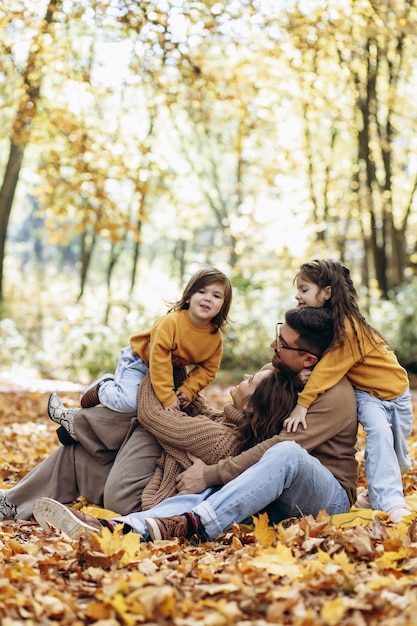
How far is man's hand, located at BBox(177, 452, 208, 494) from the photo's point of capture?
3807 mm

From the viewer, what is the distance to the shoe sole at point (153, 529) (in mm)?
3475

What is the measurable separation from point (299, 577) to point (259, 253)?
70.2 feet

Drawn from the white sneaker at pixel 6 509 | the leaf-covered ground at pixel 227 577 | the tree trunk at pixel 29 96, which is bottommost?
the white sneaker at pixel 6 509

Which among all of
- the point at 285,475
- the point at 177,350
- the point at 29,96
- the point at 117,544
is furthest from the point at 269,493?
the point at 29,96

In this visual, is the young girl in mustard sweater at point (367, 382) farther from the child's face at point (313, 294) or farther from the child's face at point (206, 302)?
the child's face at point (206, 302)

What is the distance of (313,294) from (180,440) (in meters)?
1.13

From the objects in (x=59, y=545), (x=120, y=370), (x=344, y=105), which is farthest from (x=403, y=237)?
(x=59, y=545)

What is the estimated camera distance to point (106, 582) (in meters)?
2.68

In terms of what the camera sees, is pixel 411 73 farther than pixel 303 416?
Yes

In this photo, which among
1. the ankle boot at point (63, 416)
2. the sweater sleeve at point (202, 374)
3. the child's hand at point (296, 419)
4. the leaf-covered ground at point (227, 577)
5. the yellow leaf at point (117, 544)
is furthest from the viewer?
the sweater sleeve at point (202, 374)

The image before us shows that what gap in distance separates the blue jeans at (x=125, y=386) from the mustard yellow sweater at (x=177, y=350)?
7 centimetres

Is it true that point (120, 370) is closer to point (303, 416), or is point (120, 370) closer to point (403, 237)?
point (303, 416)

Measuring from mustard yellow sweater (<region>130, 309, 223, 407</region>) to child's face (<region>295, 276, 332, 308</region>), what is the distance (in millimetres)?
734

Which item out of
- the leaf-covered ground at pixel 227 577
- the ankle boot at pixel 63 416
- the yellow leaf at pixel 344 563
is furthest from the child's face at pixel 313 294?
the yellow leaf at pixel 344 563
